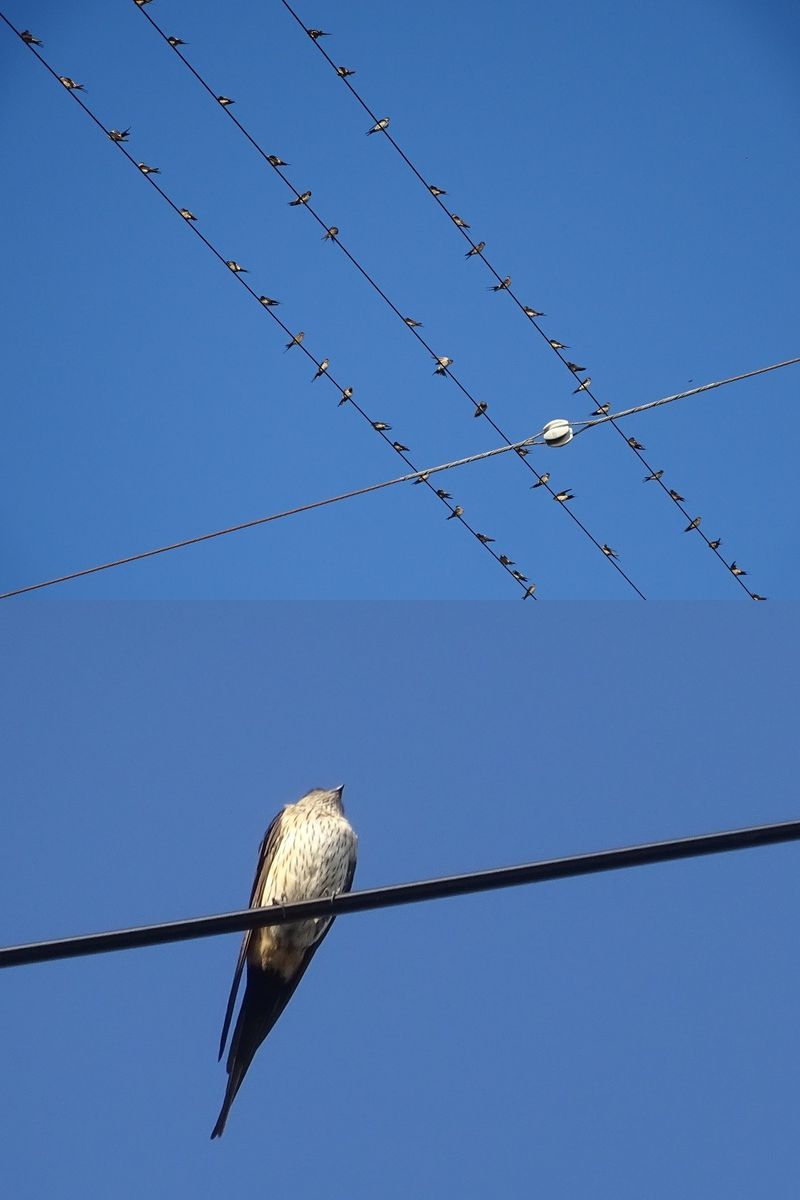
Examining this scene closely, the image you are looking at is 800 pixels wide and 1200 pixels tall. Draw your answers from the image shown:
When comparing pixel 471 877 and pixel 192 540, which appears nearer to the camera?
pixel 471 877

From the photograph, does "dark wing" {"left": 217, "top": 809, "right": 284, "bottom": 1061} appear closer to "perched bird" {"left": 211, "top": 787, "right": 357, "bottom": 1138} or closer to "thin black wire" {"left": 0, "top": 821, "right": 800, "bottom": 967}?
"perched bird" {"left": 211, "top": 787, "right": 357, "bottom": 1138}

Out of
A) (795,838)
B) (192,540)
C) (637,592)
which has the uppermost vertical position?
(637,592)

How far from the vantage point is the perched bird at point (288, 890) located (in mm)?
6043

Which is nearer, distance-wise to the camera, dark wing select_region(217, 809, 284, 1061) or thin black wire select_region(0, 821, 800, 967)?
thin black wire select_region(0, 821, 800, 967)

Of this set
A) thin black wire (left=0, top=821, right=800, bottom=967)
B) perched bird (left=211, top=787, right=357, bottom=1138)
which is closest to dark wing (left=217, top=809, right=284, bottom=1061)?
perched bird (left=211, top=787, right=357, bottom=1138)

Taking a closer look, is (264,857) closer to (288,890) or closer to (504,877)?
(288,890)

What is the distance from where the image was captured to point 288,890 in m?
6.55

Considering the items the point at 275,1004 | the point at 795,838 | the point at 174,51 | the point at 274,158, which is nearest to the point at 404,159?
the point at 274,158

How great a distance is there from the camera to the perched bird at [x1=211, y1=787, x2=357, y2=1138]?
604 cm

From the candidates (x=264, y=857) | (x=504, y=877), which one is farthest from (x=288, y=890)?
(x=504, y=877)

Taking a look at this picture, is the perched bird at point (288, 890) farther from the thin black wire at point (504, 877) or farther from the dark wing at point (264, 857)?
the thin black wire at point (504, 877)

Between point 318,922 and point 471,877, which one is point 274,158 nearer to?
point 318,922

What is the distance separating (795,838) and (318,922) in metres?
3.46

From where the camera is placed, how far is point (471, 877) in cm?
324
